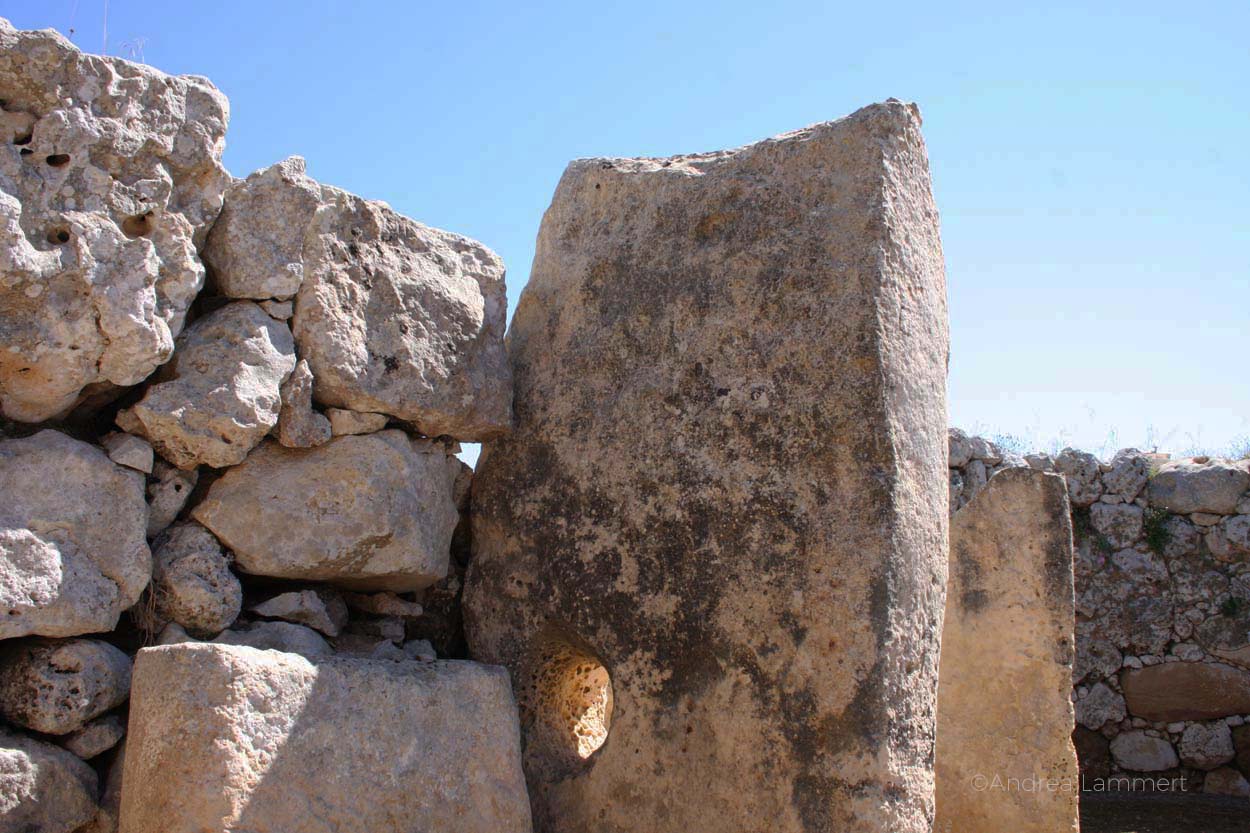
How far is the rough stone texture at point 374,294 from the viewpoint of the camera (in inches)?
99.9

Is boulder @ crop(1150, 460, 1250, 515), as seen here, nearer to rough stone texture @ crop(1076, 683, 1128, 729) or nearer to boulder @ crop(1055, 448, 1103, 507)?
boulder @ crop(1055, 448, 1103, 507)

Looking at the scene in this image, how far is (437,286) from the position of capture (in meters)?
2.86

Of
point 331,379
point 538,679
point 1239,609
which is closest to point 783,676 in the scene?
point 538,679

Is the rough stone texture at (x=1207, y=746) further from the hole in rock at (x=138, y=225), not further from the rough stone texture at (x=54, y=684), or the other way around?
the hole in rock at (x=138, y=225)

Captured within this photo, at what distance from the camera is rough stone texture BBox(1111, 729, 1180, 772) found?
22.4 feet

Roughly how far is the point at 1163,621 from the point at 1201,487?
0.86 metres

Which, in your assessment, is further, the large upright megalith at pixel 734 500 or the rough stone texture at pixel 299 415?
the rough stone texture at pixel 299 415

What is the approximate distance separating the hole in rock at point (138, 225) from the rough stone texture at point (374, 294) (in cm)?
17

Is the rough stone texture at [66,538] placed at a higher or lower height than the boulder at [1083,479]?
lower

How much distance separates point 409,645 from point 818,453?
3.80ft

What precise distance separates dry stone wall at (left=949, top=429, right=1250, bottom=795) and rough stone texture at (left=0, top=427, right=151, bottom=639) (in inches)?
209

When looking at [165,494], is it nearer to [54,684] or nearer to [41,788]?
[54,684]

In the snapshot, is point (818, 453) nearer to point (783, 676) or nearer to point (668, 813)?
point (783, 676)

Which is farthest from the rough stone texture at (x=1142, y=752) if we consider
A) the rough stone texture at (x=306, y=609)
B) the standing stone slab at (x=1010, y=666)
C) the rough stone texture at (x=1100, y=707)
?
the rough stone texture at (x=306, y=609)
